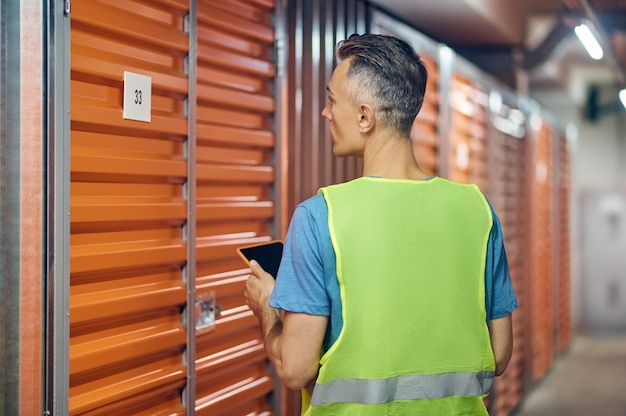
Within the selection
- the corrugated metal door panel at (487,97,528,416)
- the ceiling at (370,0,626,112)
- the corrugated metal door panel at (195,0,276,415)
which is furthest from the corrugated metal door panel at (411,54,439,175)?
the corrugated metal door panel at (195,0,276,415)

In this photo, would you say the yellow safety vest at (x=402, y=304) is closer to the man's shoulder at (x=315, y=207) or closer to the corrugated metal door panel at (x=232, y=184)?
the man's shoulder at (x=315, y=207)

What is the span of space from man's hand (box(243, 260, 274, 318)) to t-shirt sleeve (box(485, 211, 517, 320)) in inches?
25.4

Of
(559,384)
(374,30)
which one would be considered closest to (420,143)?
(374,30)

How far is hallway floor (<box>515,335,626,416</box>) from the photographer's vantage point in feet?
29.8

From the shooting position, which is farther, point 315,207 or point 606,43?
point 606,43

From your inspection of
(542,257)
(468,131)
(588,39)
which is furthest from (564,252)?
(588,39)

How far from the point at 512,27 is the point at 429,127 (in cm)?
278

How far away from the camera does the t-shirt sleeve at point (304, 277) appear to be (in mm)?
2225

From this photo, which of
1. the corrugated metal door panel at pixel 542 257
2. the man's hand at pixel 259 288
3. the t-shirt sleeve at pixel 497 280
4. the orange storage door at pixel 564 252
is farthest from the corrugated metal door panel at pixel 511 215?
the man's hand at pixel 259 288

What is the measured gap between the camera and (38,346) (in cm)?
245

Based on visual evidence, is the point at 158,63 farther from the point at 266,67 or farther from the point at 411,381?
the point at 411,381

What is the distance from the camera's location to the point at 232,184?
3668 millimetres

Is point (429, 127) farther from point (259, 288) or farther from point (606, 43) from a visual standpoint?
point (259, 288)

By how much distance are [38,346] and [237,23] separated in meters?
1.75
